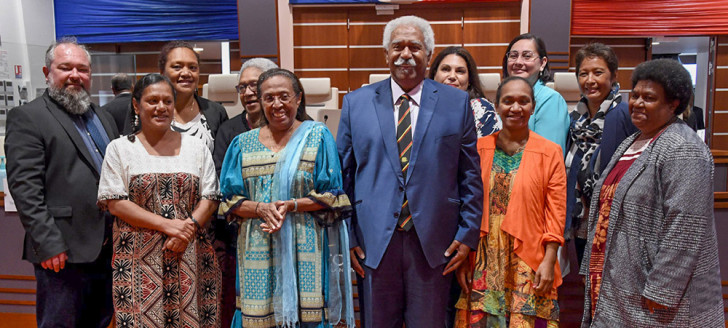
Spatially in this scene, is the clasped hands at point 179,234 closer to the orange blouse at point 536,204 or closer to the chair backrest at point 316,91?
the orange blouse at point 536,204

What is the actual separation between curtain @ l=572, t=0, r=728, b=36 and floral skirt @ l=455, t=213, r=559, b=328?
20.8ft

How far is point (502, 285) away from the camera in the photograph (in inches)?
75.2

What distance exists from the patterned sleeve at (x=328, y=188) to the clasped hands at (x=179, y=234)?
1.58 ft

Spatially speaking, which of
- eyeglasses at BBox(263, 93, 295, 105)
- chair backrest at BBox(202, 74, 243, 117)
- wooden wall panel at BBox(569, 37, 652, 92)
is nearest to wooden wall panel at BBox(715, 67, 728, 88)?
wooden wall panel at BBox(569, 37, 652, 92)

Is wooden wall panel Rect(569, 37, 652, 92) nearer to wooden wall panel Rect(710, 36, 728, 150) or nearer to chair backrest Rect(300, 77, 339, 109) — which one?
wooden wall panel Rect(710, 36, 728, 150)

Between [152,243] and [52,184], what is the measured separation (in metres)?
0.54

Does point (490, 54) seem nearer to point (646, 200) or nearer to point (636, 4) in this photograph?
point (636, 4)

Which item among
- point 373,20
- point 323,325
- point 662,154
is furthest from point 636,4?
point 323,325

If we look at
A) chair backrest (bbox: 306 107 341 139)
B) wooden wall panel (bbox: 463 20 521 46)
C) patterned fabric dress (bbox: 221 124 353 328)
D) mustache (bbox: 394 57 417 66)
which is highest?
wooden wall panel (bbox: 463 20 521 46)

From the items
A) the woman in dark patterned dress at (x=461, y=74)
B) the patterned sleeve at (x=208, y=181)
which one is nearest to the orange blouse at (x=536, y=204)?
the woman in dark patterned dress at (x=461, y=74)

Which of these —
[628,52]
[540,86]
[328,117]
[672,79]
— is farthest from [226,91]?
[628,52]

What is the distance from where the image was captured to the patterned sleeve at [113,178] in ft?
6.27

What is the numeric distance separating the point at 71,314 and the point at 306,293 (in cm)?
103

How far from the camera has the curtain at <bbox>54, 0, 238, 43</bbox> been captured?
7.82 metres
